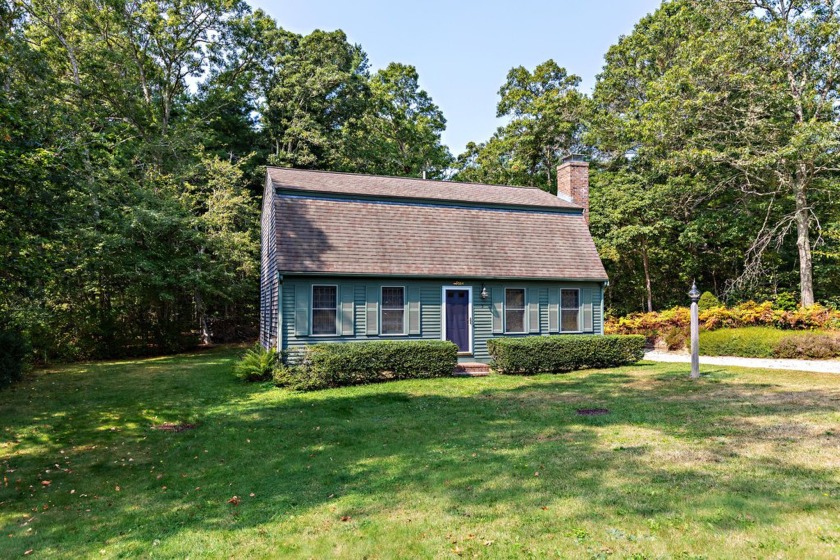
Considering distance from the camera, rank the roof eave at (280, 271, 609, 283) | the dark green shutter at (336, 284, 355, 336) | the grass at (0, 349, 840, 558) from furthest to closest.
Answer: the dark green shutter at (336, 284, 355, 336) → the roof eave at (280, 271, 609, 283) → the grass at (0, 349, 840, 558)

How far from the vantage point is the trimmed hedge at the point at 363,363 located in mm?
11828

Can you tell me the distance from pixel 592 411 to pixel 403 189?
35.4 ft

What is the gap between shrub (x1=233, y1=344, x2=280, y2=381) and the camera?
513 inches

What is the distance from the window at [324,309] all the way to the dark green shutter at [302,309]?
24 cm

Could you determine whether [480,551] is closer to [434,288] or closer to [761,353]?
[434,288]

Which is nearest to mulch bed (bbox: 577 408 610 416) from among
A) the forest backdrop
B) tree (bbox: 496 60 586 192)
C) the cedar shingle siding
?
the cedar shingle siding

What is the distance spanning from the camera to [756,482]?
5.04 metres

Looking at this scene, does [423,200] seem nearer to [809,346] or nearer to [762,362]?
[762,362]

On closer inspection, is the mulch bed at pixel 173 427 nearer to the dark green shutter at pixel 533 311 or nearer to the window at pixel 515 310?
the window at pixel 515 310

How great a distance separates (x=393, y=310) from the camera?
1473cm

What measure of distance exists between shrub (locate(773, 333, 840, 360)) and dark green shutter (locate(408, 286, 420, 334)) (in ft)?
38.2

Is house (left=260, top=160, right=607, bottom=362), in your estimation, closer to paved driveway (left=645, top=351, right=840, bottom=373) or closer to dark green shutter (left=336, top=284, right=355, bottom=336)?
dark green shutter (left=336, top=284, right=355, bottom=336)

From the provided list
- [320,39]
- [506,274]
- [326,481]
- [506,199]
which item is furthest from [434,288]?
[320,39]

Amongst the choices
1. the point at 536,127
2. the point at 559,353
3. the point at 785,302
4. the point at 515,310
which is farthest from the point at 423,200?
the point at 536,127
